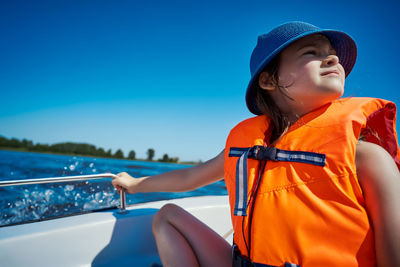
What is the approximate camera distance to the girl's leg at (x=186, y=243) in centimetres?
126

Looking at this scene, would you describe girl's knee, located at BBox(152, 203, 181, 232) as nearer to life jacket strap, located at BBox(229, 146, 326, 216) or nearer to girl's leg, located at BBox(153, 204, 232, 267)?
girl's leg, located at BBox(153, 204, 232, 267)

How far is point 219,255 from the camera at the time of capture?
130 centimetres

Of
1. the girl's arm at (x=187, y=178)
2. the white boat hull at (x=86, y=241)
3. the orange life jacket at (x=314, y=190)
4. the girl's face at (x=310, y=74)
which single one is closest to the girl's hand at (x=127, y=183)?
the girl's arm at (x=187, y=178)

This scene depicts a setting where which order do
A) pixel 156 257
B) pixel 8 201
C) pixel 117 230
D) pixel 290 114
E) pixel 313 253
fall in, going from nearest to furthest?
pixel 313 253 → pixel 290 114 → pixel 117 230 → pixel 156 257 → pixel 8 201

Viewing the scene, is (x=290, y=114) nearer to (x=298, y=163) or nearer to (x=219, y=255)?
(x=298, y=163)

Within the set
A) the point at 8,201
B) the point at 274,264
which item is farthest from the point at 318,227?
the point at 8,201

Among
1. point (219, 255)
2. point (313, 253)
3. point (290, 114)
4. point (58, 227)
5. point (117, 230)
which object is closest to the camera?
point (313, 253)

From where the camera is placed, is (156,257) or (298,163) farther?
(156,257)

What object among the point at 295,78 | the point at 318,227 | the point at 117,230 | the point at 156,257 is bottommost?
the point at 156,257

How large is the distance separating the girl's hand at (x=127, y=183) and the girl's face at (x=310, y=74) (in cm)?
114

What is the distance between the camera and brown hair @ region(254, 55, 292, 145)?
1.15 metres

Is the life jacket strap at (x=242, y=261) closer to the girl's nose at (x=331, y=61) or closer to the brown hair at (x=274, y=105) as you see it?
the brown hair at (x=274, y=105)

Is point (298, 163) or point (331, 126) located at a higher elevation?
point (331, 126)

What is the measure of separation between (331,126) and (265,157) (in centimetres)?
28
